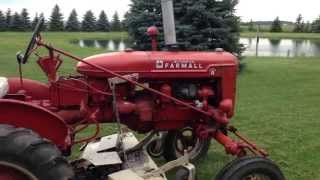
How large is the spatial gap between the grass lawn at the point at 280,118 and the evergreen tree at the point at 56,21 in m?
43.7

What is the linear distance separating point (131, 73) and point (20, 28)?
52.2 m

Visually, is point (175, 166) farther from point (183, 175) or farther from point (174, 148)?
point (174, 148)

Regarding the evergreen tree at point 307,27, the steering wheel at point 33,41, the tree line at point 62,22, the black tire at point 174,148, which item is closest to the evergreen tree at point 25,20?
the tree line at point 62,22

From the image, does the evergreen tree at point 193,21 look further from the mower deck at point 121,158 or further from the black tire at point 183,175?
the black tire at point 183,175

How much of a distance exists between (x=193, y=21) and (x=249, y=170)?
10.3 m

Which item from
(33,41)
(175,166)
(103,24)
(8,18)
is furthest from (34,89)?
(103,24)

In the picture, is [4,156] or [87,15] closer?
[4,156]

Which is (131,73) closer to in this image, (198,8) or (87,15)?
(198,8)

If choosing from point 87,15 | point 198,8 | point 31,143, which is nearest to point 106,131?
point 31,143

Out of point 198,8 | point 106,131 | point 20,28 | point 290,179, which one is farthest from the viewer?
point 20,28

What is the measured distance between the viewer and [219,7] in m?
14.9

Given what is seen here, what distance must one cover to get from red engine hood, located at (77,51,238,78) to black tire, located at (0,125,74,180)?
910mm

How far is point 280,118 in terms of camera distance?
8852 millimetres

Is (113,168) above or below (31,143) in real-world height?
below
